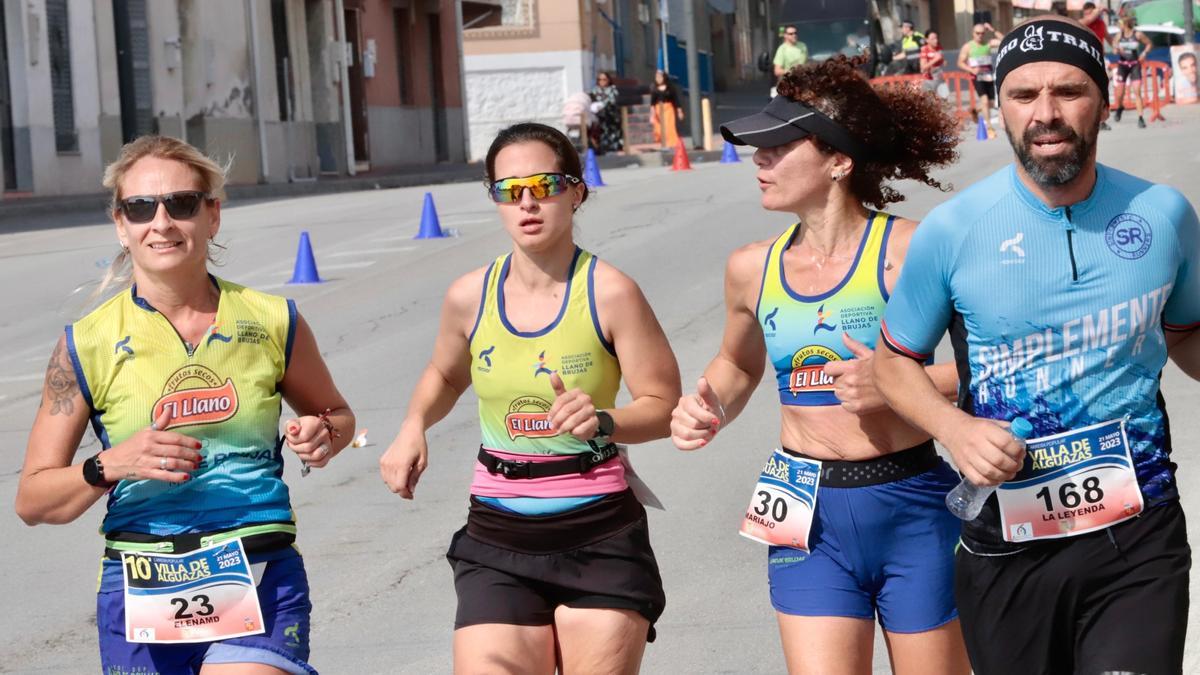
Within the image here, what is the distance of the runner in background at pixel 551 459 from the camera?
4.43m

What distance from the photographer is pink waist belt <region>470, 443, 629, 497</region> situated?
4.45 meters

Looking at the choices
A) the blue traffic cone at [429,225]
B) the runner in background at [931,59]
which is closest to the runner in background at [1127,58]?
the runner in background at [931,59]

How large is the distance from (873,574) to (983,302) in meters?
0.87

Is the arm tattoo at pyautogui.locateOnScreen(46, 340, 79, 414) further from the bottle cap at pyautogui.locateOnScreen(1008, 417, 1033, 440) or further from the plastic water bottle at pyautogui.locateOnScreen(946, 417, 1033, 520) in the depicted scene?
the bottle cap at pyautogui.locateOnScreen(1008, 417, 1033, 440)

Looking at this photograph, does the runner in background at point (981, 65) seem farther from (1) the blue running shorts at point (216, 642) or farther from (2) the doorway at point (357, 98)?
(1) the blue running shorts at point (216, 642)

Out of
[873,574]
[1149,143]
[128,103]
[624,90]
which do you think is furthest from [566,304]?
[624,90]

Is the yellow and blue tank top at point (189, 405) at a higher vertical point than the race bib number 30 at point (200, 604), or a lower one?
higher

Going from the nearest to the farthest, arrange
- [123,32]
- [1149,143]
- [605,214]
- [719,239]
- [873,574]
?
[873,574] → [719,239] → [605,214] → [1149,143] → [123,32]

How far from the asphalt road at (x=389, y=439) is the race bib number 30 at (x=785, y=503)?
1.98 meters

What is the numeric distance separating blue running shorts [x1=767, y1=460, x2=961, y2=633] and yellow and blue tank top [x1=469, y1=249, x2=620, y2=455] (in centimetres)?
63

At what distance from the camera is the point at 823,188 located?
15.1 feet

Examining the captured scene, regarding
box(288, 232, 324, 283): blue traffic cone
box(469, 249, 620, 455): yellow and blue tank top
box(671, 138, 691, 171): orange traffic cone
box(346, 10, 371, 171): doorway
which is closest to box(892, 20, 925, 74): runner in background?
box(346, 10, 371, 171): doorway

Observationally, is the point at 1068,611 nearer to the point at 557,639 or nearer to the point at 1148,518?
the point at 1148,518

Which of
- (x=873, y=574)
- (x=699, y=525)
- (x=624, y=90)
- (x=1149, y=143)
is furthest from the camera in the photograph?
(x=624, y=90)
